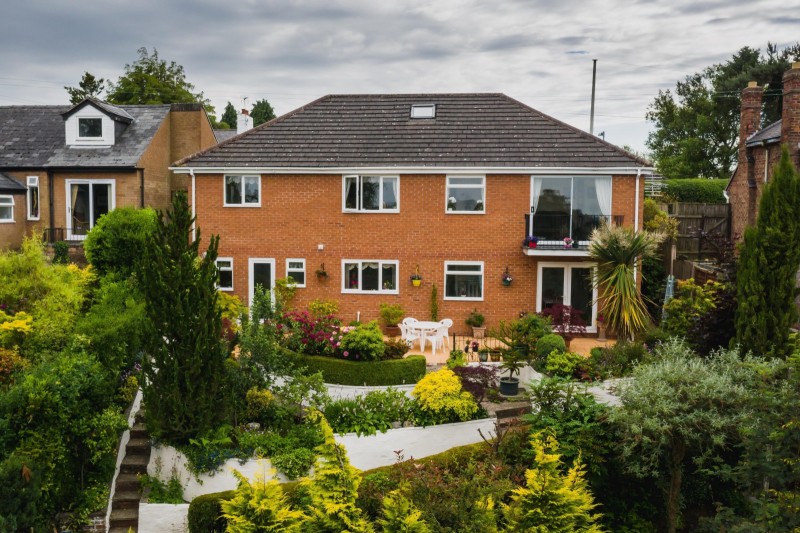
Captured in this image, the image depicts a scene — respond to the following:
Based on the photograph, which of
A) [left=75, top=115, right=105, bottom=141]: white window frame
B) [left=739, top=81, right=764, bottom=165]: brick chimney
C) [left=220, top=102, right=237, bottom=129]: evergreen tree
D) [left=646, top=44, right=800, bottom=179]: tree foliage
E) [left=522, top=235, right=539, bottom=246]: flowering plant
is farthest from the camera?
[left=220, top=102, right=237, bottom=129]: evergreen tree

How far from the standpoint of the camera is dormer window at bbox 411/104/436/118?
2266 cm

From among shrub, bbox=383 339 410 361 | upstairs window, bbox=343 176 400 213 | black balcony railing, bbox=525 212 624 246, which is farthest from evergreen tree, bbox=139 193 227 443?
black balcony railing, bbox=525 212 624 246

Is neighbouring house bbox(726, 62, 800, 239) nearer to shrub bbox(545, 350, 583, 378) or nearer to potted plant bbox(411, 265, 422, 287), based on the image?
potted plant bbox(411, 265, 422, 287)

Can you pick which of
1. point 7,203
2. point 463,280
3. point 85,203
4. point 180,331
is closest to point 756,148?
point 463,280

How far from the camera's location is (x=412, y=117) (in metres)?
22.6

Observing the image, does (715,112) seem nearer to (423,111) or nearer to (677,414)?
(423,111)

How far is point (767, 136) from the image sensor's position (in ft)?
78.7

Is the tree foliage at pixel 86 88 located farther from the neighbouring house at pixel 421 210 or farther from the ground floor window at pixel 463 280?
the ground floor window at pixel 463 280

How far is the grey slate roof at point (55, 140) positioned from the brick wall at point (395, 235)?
7320 mm

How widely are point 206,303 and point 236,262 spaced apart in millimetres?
10192

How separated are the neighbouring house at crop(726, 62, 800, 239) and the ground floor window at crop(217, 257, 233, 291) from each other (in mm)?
18072

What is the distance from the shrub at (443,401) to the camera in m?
12.4

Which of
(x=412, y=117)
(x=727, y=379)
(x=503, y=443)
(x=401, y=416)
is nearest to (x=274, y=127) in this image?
(x=412, y=117)

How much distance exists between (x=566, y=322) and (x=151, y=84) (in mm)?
35486
